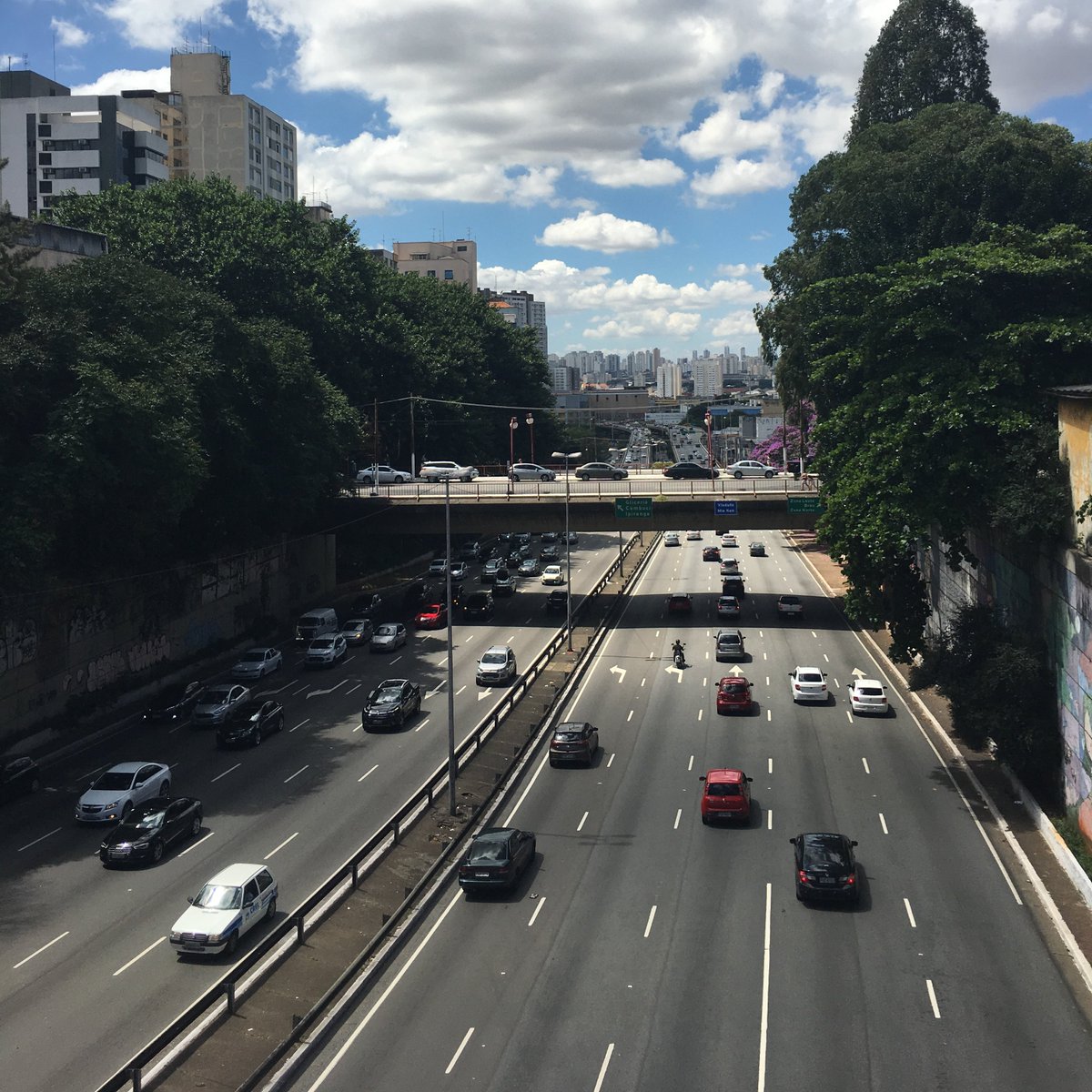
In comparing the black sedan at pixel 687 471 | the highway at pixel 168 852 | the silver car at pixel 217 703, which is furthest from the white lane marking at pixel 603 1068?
the black sedan at pixel 687 471

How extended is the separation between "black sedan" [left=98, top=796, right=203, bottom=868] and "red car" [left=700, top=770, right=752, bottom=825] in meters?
15.1

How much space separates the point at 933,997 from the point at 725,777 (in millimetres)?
11315

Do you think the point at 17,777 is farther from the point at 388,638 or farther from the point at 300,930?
the point at 388,638

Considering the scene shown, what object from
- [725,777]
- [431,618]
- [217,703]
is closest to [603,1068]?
[725,777]

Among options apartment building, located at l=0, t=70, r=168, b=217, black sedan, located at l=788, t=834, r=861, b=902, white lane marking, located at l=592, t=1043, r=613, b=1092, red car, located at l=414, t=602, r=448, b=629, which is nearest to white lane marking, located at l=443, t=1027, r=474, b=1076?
white lane marking, located at l=592, t=1043, r=613, b=1092

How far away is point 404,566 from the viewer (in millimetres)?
88188

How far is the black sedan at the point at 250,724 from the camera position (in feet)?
136

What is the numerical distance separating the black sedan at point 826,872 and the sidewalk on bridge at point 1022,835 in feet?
14.6

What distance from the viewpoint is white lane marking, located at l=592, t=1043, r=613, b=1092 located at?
63.5 ft

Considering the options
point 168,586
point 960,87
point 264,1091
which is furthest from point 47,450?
point 960,87

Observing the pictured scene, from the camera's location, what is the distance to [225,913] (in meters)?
25.0

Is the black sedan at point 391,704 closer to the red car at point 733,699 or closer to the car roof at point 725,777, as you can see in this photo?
the red car at point 733,699

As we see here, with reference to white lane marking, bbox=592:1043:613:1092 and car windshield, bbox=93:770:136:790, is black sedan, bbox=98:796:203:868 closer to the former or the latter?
car windshield, bbox=93:770:136:790

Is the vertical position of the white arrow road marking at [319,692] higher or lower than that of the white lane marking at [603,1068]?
higher
